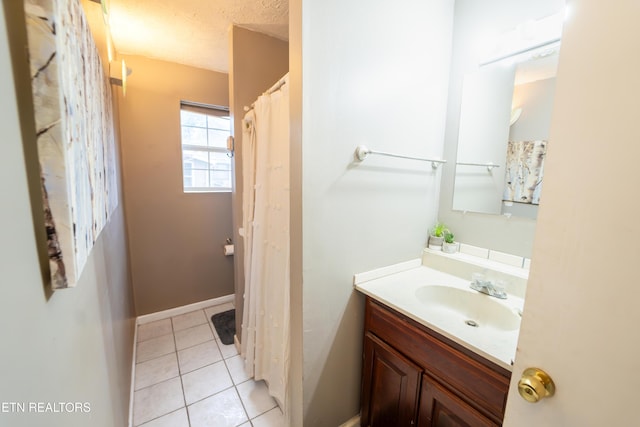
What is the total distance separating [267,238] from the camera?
1.47m

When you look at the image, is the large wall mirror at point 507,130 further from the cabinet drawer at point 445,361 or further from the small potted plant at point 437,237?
the cabinet drawer at point 445,361

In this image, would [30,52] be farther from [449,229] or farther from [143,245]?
[143,245]

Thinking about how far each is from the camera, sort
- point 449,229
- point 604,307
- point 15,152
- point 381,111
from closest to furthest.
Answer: point 15,152, point 604,307, point 381,111, point 449,229

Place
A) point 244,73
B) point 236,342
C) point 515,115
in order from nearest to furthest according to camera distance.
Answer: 1. point 515,115
2. point 244,73
3. point 236,342

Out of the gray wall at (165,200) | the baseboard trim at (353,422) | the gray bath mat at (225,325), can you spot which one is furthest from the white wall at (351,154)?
the gray wall at (165,200)

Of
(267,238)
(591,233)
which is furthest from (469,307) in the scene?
(267,238)

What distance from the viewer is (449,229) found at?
5.12 ft

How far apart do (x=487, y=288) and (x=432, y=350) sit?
471mm

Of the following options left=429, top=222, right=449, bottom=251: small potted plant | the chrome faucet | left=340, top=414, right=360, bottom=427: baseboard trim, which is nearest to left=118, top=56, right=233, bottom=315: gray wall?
left=340, top=414, right=360, bottom=427: baseboard trim

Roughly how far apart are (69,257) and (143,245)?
2.26m

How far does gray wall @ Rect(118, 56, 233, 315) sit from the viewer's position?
216cm

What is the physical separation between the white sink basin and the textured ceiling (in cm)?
190

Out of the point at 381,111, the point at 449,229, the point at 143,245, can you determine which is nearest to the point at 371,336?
the point at 449,229

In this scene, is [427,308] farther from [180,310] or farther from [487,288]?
[180,310]
